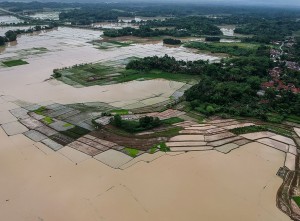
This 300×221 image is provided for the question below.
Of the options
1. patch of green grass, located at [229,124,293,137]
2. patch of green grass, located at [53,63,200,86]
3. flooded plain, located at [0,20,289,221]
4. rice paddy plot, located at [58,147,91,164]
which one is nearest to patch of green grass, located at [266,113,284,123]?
patch of green grass, located at [229,124,293,137]

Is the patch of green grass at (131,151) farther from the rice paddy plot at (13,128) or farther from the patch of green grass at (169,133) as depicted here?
the rice paddy plot at (13,128)

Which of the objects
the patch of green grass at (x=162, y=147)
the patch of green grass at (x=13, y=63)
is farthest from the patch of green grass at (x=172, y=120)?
the patch of green grass at (x=13, y=63)

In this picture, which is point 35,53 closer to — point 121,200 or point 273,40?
point 121,200

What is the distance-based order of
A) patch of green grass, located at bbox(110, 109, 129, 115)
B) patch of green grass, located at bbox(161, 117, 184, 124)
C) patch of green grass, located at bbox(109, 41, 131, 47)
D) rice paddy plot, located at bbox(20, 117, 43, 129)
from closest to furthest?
rice paddy plot, located at bbox(20, 117, 43, 129), patch of green grass, located at bbox(161, 117, 184, 124), patch of green grass, located at bbox(110, 109, 129, 115), patch of green grass, located at bbox(109, 41, 131, 47)

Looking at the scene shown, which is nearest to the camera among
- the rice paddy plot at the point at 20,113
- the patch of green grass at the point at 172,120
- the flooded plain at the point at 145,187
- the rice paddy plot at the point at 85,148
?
the flooded plain at the point at 145,187

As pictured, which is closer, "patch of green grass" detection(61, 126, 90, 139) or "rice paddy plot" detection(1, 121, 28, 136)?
"patch of green grass" detection(61, 126, 90, 139)

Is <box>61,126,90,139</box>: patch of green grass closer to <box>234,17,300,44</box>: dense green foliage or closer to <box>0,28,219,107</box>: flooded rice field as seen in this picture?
<box>0,28,219,107</box>: flooded rice field

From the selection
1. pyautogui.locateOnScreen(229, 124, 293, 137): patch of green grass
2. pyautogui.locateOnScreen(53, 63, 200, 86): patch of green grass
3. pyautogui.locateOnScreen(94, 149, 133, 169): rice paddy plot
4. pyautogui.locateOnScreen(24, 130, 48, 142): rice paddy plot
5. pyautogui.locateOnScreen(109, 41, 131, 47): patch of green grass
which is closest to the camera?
pyautogui.locateOnScreen(94, 149, 133, 169): rice paddy plot

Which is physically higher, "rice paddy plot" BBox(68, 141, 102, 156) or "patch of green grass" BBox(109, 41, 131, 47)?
"patch of green grass" BBox(109, 41, 131, 47)

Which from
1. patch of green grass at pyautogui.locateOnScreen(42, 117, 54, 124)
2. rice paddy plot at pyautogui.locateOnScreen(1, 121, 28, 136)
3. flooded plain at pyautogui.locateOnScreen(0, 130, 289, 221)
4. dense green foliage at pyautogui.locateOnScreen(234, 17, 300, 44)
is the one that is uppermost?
dense green foliage at pyautogui.locateOnScreen(234, 17, 300, 44)

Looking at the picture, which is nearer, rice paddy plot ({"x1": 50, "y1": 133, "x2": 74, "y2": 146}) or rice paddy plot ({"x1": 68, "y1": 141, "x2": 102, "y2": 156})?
rice paddy plot ({"x1": 68, "y1": 141, "x2": 102, "y2": 156})

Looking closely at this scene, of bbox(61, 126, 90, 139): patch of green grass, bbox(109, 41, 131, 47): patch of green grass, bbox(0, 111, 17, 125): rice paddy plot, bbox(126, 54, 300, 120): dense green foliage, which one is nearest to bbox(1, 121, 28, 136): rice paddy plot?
bbox(0, 111, 17, 125): rice paddy plot
